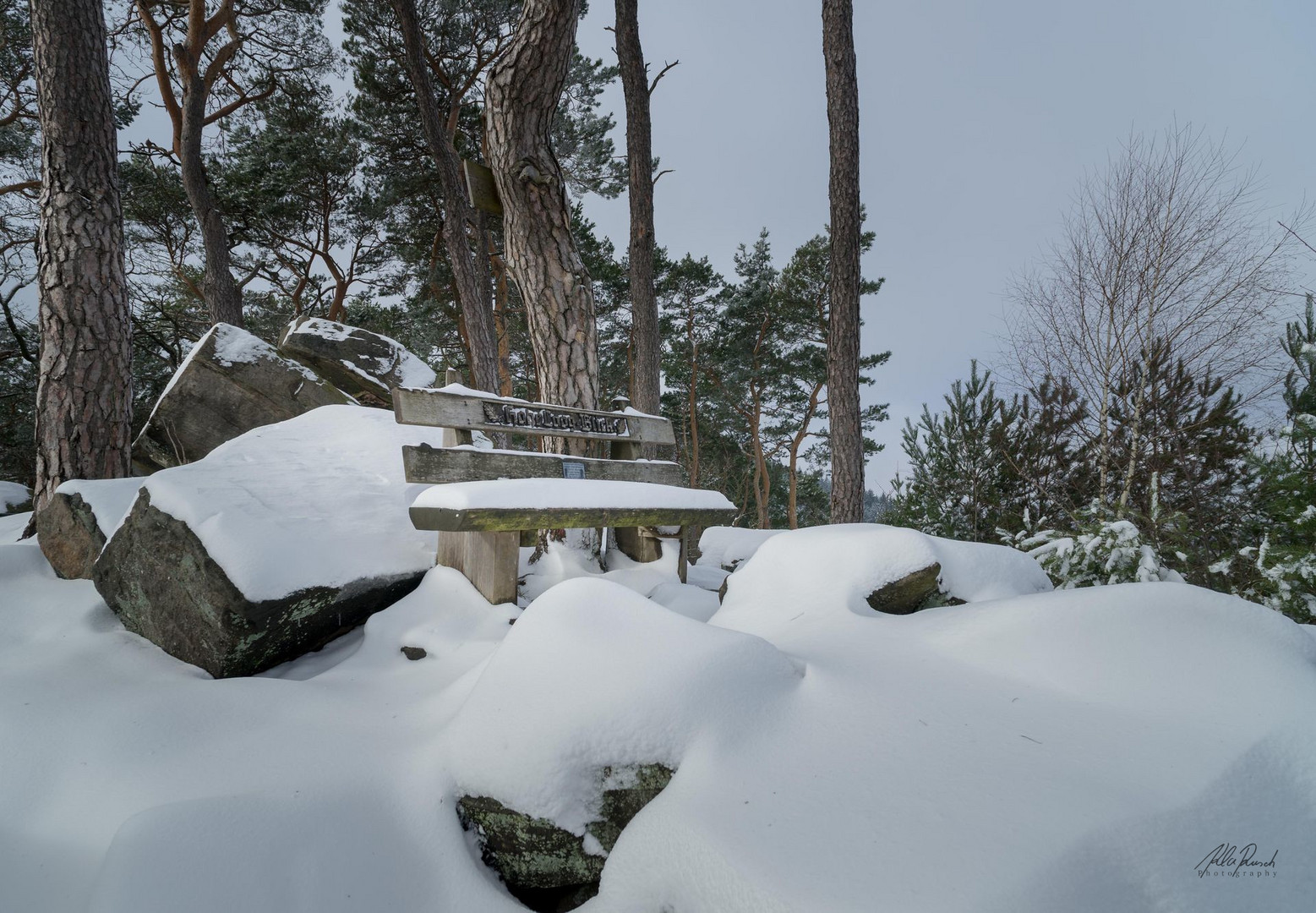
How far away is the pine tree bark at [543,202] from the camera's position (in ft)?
12.5

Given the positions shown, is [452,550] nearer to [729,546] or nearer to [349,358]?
[729,546]

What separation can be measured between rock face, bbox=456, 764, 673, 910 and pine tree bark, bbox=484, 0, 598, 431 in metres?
3.00

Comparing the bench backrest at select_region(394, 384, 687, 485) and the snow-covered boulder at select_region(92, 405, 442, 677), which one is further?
the bench backrest at select_region(394, 384, 687, 485)

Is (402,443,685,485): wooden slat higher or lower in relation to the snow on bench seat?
higher

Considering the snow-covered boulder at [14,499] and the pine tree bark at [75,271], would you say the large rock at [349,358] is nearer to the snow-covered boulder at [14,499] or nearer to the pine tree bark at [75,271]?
the pine tree bark at [75,271]

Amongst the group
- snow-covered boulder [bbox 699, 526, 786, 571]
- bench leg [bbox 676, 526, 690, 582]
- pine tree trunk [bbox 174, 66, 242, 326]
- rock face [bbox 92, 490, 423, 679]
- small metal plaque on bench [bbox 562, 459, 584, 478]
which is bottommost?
snow-covered boulder [bbox 699, 526, 786, 571]

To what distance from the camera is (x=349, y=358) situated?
6.41 meters

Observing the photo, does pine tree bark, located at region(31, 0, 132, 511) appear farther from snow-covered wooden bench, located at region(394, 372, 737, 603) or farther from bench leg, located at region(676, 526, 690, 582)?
bench leg, located at region(676, 526, 690, 582)

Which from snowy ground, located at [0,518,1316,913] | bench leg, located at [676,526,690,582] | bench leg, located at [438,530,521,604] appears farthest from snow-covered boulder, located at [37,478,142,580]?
bench leg, located at [676,526,690,582]

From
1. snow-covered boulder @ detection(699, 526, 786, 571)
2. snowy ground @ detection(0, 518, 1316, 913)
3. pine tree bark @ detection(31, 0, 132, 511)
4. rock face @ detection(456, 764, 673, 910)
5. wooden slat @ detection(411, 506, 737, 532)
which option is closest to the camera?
snowy ground @ detection(0, 518, 1316, 913)

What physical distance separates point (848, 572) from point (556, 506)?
1384mm

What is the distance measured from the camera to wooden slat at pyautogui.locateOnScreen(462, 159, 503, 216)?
3.91 meters

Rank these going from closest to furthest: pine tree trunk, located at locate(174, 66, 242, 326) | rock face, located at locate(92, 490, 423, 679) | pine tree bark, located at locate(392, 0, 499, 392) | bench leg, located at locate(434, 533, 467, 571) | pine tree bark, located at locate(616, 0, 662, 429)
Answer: rock face, located at locate(92, 490, 423, 679)
bench leg, located at locate(434, 533, 467, 571)
pine tree bark, located at locate(616, 0, 662, 429)
pine tree bark, located at locate(392, 0, 499, 392)
pine tree trunk, located at locate(174, 66, 242, 326)

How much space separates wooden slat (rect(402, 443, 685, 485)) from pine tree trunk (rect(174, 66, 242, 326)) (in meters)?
8.00
